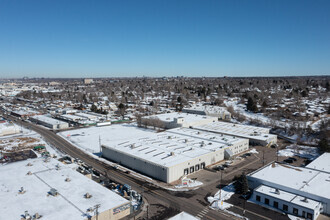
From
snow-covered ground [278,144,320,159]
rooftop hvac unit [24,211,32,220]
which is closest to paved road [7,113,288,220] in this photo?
rooftop hvac unit [24,211,32,220]

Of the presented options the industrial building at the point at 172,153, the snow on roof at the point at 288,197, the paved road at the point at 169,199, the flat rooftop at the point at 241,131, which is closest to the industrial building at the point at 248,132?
the flat rooftop at the point at 241,131

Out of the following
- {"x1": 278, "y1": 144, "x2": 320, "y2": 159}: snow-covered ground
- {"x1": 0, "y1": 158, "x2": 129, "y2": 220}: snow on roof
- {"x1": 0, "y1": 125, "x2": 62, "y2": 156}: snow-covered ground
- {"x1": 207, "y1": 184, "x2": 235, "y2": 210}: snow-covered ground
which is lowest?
{"x1": 0, "y1": 125, "x2": 62, "y2": 156}: snow-covered ground

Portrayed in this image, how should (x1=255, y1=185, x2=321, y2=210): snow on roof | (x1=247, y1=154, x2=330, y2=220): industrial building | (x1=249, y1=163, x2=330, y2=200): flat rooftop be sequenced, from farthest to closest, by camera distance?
(x1=249, y1=163, x2=330, y2=200): flat rooftop, (x1=247, y1=154, x2=330, y2=220): industrial building, (x1=255, y1=185, x2=321, y2=210): snow on roof

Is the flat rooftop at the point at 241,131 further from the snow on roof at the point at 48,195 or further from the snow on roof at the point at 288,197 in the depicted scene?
the snow on roof at the point at 48,195

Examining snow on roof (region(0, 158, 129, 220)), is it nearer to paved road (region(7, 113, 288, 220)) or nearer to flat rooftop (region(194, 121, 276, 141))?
paved road (region(7, 113, 288, 220))

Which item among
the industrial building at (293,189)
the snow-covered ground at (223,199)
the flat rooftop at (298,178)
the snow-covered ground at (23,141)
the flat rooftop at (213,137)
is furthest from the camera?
the snow-covered ground at (23,141)

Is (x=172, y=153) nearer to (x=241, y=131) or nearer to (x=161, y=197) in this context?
(x=161, y=197)
